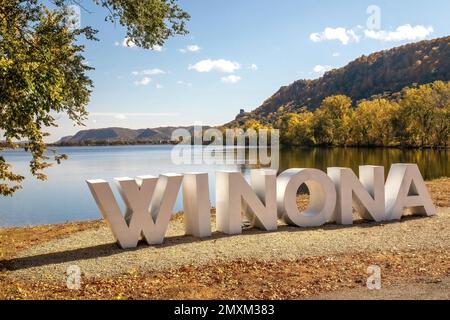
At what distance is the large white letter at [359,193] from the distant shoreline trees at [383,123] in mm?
73409

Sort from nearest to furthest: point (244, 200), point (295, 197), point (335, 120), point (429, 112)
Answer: point (244, 200)
point (295, 197)
point (429, 112)
point (335, 120)

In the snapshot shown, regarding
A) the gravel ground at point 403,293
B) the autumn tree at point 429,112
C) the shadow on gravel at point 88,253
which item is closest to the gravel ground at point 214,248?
the shadow on gravel at point 88,253

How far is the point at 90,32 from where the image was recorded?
13.8 m

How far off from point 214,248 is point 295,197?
397cm

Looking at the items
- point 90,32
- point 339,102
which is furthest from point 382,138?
point 90,32

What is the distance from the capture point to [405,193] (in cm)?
1642

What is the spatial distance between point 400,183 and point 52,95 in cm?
1214

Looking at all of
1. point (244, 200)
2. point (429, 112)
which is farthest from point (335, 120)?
point (244, 200)

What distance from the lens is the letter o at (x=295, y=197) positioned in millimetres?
14992

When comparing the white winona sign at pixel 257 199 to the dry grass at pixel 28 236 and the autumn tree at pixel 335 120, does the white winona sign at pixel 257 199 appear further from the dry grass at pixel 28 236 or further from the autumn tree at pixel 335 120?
the autumn tree at pixel 335 120

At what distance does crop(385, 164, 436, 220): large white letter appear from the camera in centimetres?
1620

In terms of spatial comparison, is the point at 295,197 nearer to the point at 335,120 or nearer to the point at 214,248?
the point at 214,248
